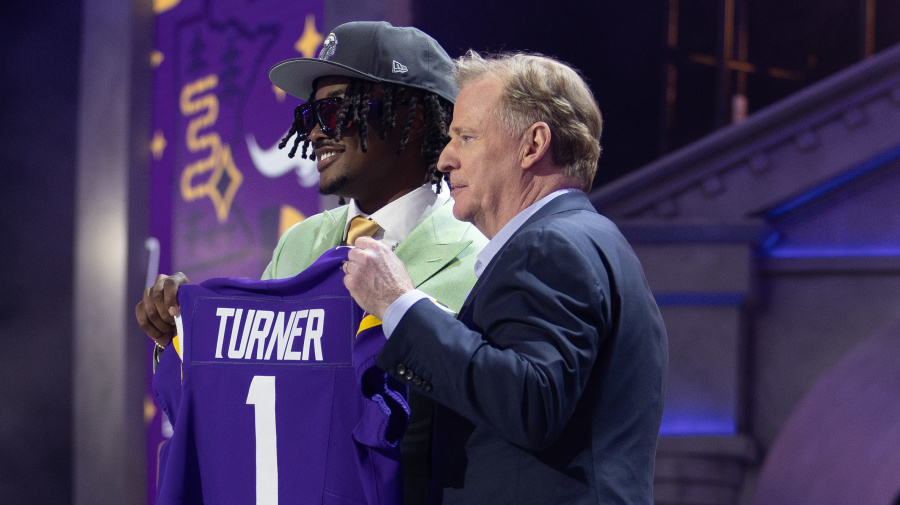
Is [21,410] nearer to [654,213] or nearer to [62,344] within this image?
[62,344]

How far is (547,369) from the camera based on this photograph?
3.25 ft

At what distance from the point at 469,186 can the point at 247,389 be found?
46 centimetres

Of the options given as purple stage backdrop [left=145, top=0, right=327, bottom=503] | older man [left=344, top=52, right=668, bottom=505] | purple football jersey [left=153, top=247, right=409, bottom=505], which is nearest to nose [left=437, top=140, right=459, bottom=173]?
older man [left=344, top=52, right=668, bottom=505]

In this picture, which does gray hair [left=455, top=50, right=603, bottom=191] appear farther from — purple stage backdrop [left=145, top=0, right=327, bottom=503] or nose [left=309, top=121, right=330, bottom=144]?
purple stage backdrop [left=145, top=0, right=327, bottom=503]

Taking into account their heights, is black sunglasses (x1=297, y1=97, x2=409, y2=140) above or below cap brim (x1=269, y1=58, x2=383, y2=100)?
below

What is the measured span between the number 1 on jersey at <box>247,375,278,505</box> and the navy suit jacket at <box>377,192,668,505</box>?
0.95 ft

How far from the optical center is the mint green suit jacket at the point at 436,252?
143 centimetres

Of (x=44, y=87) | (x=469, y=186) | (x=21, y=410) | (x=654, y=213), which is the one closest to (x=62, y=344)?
(x=21, y=410)

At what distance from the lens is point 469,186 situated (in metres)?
1.25

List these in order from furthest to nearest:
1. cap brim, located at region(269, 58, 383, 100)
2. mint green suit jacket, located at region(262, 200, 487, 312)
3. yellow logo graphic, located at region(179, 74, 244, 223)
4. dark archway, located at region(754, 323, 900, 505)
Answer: yellow logo graphic, located at region(179, 74, 244, 223)
dark archway, located at region(754, 323, 900, 505)
cap brim, located at region(269, 58, 383, 100)
mint green suit jacket, located at region(262, 200, 487, 312)

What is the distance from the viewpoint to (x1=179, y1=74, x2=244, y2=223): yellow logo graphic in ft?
12.1

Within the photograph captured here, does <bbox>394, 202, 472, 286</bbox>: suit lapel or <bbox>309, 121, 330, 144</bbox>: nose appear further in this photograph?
<bbox>309, 121, 330, 144</bbox>: nose

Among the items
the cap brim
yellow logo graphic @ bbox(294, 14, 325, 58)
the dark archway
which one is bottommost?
the dark archway

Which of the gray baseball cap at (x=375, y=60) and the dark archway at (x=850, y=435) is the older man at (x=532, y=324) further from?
the dark archway at (x=850, y=435)
